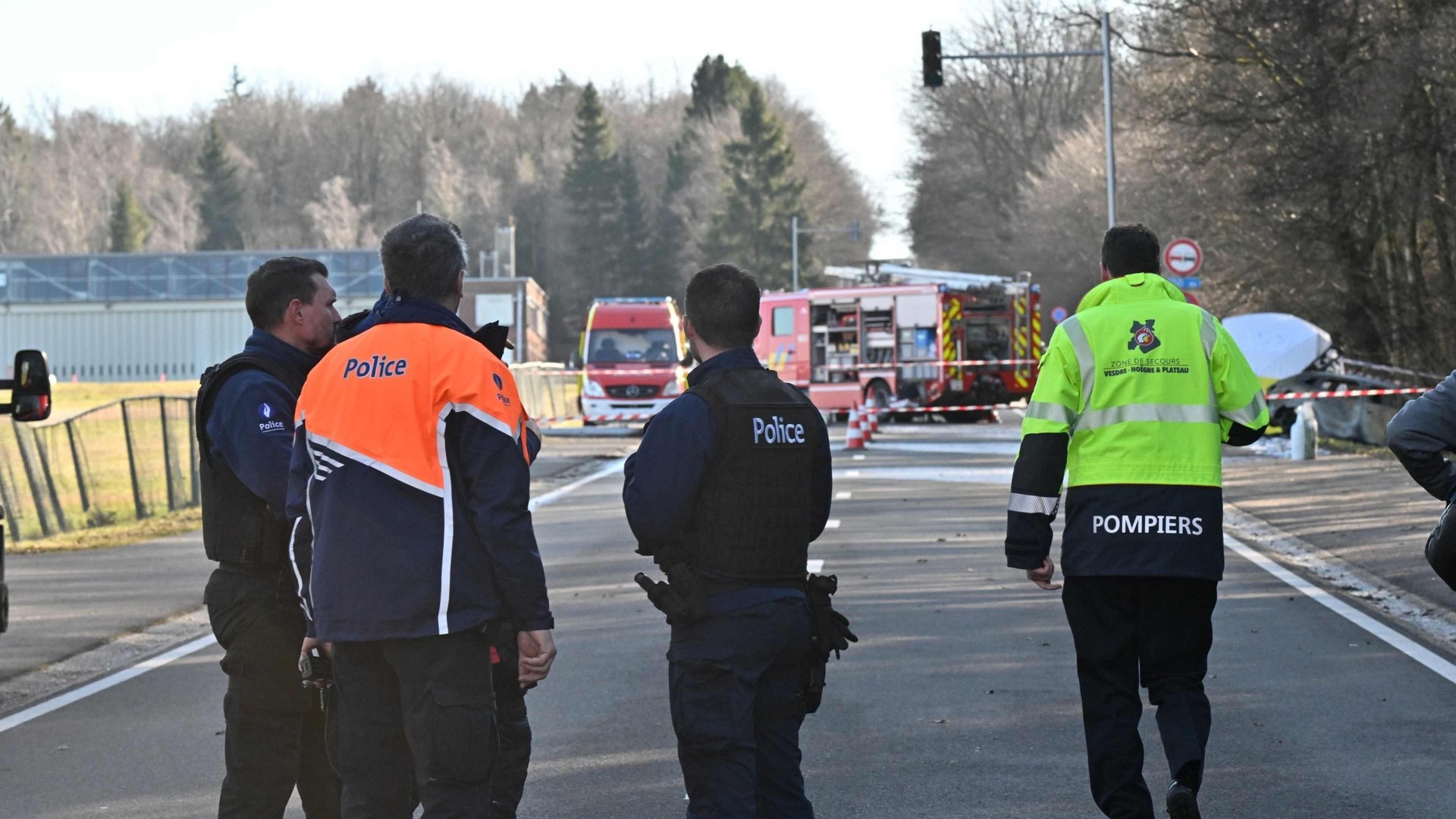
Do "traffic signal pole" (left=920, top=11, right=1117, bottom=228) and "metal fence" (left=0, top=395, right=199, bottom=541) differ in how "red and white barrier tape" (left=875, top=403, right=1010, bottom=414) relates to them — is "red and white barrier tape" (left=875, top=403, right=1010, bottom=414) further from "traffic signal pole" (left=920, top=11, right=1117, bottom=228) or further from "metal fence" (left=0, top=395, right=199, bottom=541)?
"metal fence" (left=0, top=395, right=199, bottom=541)

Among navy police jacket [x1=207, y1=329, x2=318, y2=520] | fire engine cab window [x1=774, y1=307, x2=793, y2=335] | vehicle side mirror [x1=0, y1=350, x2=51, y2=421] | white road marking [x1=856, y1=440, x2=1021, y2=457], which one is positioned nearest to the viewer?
navy police jacket [x1=207, y1=329, x2=318, y2=520]

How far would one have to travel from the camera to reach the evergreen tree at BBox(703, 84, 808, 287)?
104 meters

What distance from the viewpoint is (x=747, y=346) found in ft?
16.3

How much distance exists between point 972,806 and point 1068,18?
32530 mm

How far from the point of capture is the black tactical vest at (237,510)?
519 centimetres

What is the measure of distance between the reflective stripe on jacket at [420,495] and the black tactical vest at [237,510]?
0.81 meters

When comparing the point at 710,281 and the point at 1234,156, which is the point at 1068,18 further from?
the point at 710,281

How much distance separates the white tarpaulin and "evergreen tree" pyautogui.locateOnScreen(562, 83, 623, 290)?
8615 centimetres

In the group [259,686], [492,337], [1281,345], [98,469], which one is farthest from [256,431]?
[1281,345]

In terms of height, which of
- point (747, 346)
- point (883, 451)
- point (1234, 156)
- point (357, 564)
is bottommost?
point (883, 451)

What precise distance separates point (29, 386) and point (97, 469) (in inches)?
533

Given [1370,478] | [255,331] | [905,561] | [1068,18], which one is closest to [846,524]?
[905,561]

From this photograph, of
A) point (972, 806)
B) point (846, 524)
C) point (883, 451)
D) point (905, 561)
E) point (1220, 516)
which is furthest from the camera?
point (883, 451)

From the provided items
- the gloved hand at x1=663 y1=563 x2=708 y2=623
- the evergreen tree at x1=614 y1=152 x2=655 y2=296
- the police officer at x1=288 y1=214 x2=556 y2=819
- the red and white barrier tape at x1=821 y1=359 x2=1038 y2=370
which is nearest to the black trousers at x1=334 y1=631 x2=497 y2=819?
the police officer at x1=288 y1=214 x2=556 y2=819
